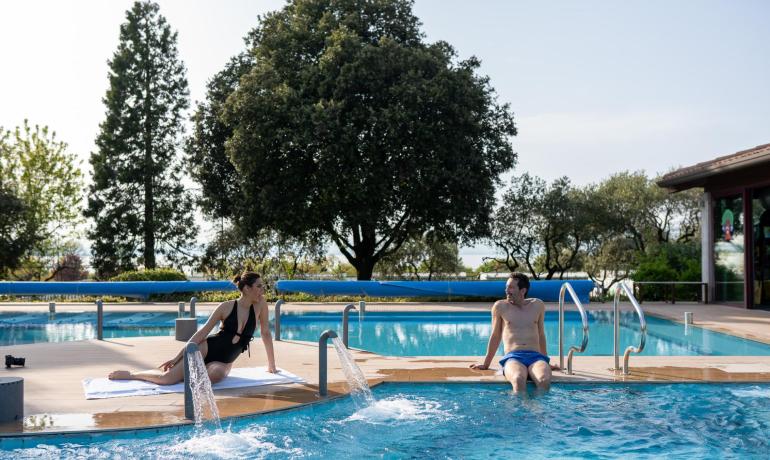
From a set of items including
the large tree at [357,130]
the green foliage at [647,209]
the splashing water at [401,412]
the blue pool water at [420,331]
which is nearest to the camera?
the splashing water at [401,412]

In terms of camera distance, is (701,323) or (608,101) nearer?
(701,323)

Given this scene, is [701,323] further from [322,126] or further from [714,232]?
[322,126]

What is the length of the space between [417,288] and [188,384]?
1412 cm

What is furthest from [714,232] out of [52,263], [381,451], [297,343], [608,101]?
[52,263]

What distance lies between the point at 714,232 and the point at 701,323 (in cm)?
636

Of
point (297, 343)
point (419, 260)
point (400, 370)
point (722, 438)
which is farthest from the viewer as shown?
point (419, 260)

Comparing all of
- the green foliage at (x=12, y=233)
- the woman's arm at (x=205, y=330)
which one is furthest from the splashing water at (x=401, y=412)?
the green foliage at (x=12, y=233)

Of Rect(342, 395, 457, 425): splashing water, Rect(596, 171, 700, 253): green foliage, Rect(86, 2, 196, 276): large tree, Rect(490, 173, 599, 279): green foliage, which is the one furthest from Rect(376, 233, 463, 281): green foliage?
Rect(342, 395, 457, 425): splashing water

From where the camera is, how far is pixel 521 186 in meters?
26.8

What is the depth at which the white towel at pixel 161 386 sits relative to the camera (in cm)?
671

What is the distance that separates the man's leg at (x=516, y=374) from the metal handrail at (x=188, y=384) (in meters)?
3.09

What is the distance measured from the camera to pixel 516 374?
7.11 meters

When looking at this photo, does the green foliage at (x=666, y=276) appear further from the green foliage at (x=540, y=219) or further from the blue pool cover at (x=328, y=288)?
the green foliage at (x=540, y=219)

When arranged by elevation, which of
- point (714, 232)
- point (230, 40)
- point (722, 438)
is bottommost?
point (722, 438)
